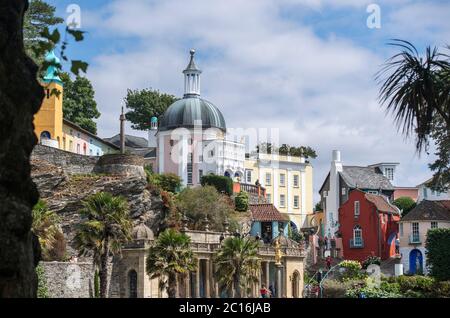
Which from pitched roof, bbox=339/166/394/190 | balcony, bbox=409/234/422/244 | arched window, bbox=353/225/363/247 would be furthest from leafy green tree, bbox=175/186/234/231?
pitched roof, bbox=339/166/394/190

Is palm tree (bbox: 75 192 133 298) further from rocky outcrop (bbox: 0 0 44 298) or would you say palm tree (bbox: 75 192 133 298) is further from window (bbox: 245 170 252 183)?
window (bbox: 245 170 252 183)

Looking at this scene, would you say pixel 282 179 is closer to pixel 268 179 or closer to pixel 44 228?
pixel 268 179

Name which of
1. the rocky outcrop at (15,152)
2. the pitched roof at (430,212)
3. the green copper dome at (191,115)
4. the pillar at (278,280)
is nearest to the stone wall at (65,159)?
the pillar at (278,280)

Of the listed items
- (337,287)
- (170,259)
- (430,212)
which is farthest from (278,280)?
(170,259)

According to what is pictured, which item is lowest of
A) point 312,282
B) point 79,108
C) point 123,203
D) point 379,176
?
point 312,282

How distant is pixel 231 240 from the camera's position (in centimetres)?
5416

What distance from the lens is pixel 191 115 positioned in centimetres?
9556

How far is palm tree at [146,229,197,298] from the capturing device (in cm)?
4928

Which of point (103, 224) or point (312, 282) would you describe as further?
point (312, 282)

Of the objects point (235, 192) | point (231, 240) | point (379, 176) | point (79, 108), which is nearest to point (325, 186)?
point (379, 176)

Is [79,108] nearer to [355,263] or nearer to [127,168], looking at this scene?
[127,168]

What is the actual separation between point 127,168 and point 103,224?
59.8ft
